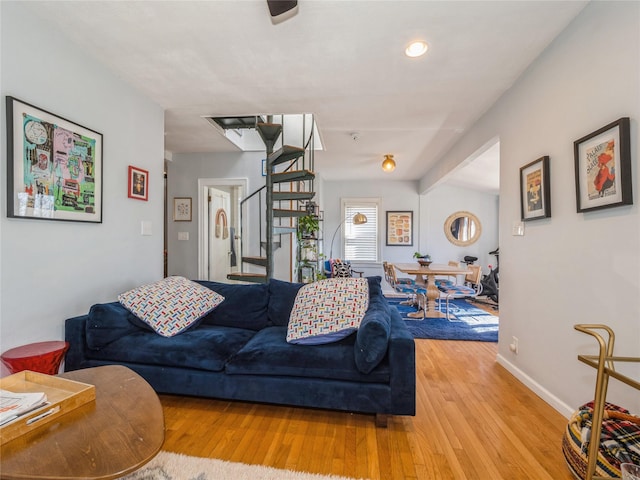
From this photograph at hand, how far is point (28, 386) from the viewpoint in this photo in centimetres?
134

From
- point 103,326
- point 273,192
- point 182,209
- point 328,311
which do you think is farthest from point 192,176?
point 328,311

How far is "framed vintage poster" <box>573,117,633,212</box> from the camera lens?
1.50m

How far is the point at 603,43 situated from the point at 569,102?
0.34 m

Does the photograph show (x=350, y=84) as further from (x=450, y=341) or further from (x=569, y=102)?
(x=450, y=341)

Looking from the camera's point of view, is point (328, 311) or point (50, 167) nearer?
point (50, 167)

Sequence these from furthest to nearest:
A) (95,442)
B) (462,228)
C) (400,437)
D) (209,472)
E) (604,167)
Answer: (462,228)
(400,437)
(604,167)
(209,472)
(95,442)

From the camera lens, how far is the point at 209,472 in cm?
147

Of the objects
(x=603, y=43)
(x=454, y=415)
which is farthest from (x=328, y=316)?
(x=603, y=43)

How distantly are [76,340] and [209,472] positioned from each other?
55.5 inches

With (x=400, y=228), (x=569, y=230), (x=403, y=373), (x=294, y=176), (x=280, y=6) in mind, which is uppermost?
(x=280, y=6)

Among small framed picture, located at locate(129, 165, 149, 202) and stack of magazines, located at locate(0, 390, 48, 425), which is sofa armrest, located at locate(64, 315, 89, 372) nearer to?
stack of magazines, located at locate(0, 390, 48, 425)

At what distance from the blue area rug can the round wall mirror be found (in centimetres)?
192

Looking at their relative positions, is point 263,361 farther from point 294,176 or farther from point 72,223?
point 294,176

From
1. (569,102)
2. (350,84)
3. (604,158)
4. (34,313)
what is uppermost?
(350,84)
